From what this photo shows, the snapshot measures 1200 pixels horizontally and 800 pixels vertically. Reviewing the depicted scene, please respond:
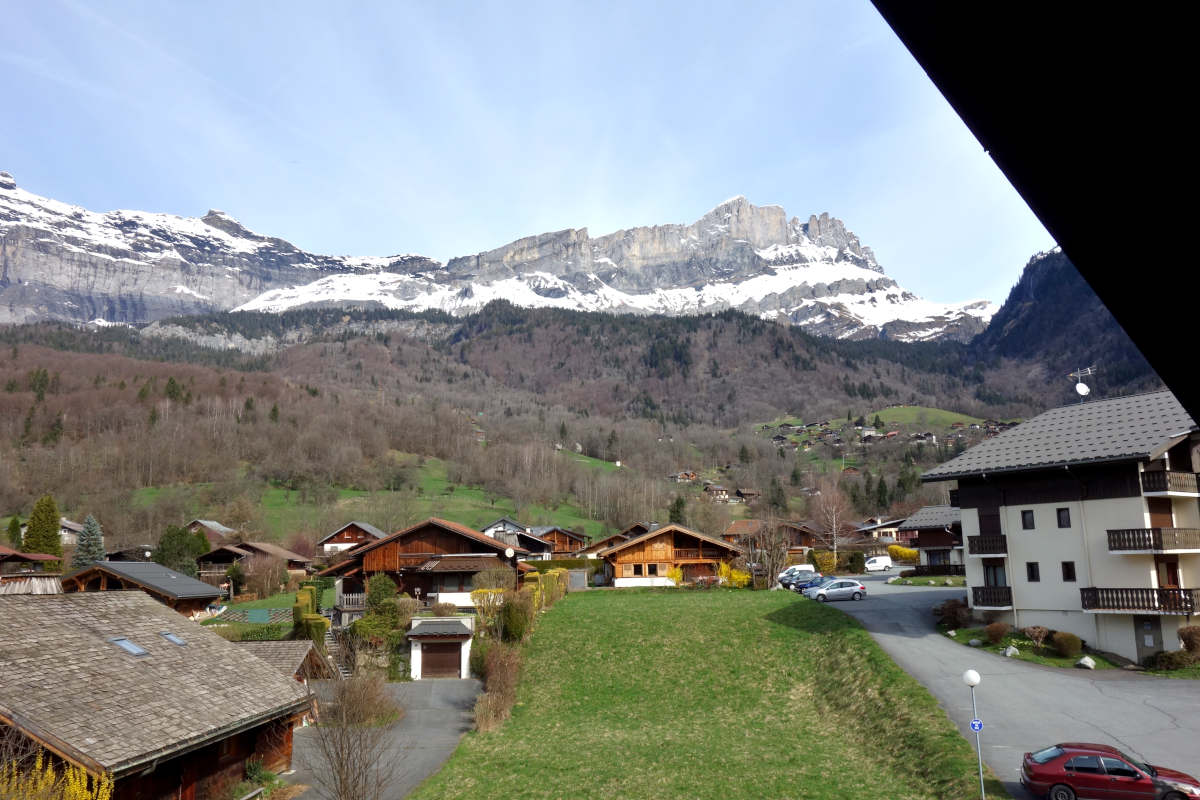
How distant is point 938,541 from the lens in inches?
2623

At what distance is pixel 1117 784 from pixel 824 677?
48.7 feet

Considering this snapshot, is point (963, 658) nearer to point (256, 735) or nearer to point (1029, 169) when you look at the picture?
point (256, 735)

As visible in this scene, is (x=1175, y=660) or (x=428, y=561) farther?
(x=428, y=561)

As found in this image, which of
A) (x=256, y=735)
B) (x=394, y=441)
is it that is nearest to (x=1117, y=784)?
(x=256, y=735)

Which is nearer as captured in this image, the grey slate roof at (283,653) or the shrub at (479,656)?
the grey slate roof at (283,653)

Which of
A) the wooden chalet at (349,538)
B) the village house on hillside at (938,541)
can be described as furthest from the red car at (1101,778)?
the wooden chalet at (349,538)

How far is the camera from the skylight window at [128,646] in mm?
19094

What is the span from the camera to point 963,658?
30422 millimetres

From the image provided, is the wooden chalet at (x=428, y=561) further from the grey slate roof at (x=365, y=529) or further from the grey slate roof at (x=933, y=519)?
the grey slate roof at (x=933, y=519)

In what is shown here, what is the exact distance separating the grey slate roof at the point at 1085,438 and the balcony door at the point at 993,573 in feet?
13.5

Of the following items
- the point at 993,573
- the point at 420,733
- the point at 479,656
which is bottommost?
the point at 420,733

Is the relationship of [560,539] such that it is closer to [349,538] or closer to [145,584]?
[349,538]

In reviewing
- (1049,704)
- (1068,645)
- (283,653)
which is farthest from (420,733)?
(1068,645)

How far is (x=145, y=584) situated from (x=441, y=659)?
23.1 metres
